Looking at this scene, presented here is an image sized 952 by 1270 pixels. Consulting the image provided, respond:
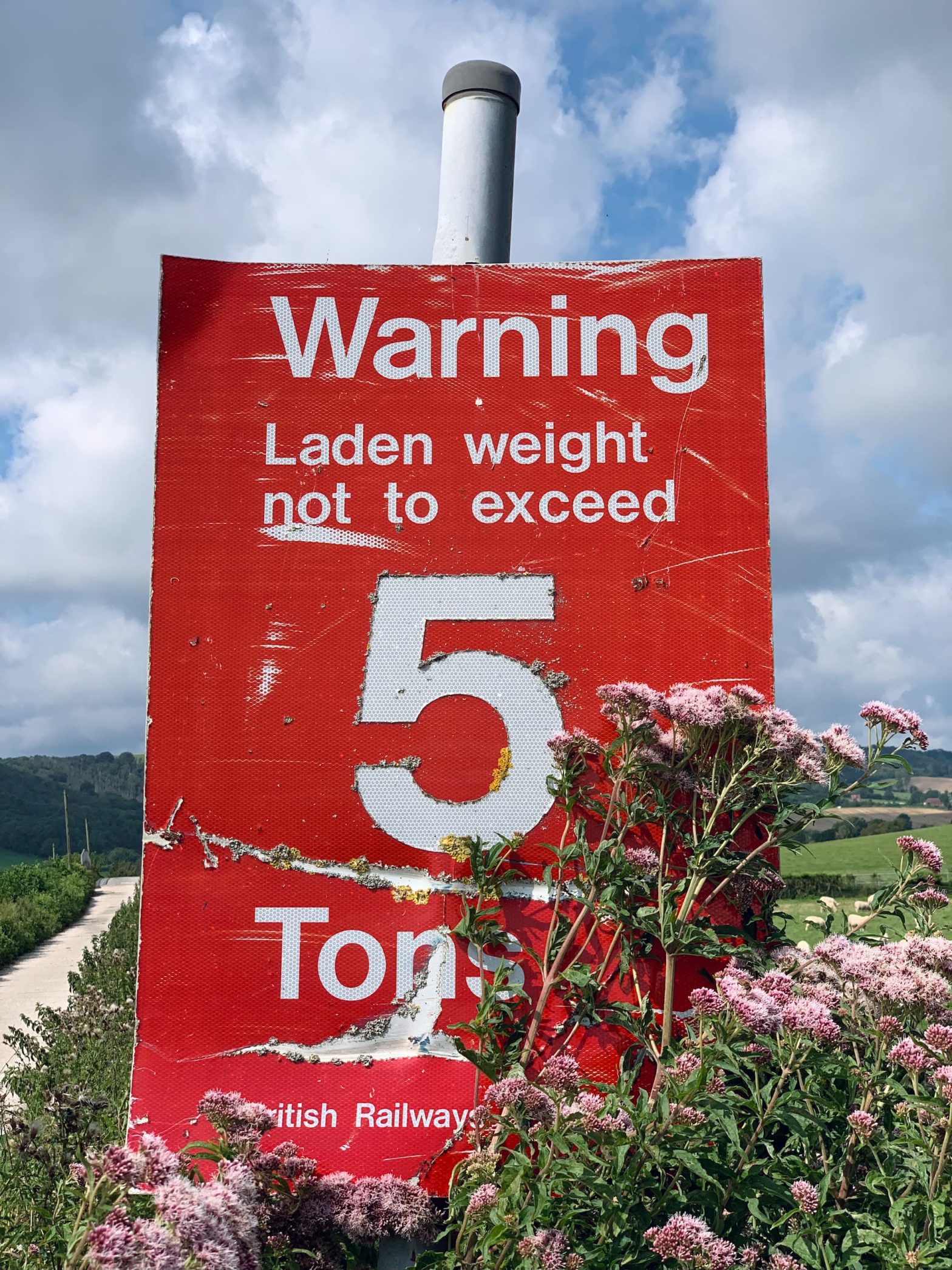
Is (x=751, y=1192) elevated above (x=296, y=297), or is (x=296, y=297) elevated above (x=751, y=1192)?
(x=296, y=297)

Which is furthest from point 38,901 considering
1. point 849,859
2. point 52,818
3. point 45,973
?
point 52,818

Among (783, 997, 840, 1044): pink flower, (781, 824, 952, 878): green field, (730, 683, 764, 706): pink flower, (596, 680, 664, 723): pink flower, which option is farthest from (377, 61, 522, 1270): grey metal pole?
(781, 824, 952, 878): green field

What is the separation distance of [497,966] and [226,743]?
1.11 meters

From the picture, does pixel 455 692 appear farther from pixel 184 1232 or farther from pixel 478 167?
pixel 478 167

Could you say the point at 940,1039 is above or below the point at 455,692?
below

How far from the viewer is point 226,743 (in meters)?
3.60

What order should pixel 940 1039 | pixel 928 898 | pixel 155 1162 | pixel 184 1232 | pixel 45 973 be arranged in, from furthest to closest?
1. pixel 45 973
2. pixel 928 898
3. pixel 940 1039
4. pixel 155 1162
5. pixel 184 1232

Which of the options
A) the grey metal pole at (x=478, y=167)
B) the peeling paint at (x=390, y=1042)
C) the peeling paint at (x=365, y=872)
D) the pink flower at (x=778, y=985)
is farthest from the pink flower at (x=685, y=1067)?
the grey metal pole at (x=478, y=167)

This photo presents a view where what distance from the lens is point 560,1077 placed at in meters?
2.85

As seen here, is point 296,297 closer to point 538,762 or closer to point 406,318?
point 406,318

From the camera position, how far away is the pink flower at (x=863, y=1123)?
2.73 m

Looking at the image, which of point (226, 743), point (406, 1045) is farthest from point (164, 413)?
point (406, 1045)

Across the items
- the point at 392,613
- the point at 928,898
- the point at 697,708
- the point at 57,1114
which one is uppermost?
the point at 392,613

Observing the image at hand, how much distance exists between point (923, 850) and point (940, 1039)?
76cm
